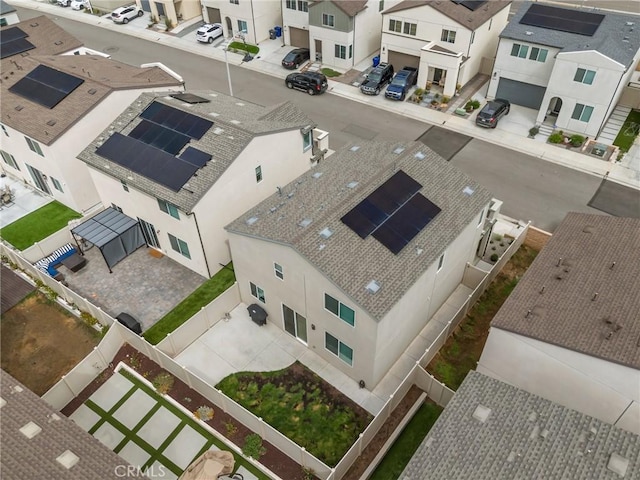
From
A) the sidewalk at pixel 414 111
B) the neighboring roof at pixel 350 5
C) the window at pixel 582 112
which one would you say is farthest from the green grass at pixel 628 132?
the neighboring roof at pixel 350 5

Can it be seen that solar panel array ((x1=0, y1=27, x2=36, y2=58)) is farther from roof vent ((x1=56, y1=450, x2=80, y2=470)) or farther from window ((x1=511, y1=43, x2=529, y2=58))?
window ((x1=511, y1=43, x2=529, y2=58))

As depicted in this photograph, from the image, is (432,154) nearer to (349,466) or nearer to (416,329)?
(416,329)

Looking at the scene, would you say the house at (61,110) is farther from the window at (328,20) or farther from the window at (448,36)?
Result: the window at (448,36)

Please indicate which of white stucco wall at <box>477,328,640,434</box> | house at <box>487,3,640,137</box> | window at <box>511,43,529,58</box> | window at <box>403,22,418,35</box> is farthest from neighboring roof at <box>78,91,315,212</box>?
house at <box>487,3,640,137</box>

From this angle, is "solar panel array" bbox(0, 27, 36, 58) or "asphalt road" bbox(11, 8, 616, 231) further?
"solar panel array" bbox(0, 27, 36, 58)

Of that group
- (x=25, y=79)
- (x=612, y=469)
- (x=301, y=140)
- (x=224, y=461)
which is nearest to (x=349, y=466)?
(x=224, y=461)
